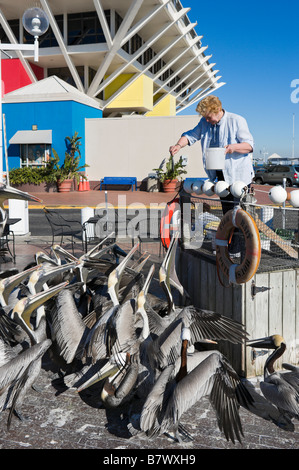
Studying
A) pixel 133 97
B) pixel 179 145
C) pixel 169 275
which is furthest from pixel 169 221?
pixel 133 97

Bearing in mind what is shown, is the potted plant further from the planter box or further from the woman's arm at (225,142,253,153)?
the woman's arm at (225,142,253,153)

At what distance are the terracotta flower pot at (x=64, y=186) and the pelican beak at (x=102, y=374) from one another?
75.1ft

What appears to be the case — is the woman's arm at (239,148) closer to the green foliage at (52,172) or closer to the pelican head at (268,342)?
the pelican head at (268,342)

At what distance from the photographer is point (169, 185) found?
86.7ft

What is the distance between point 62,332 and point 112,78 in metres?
30.0

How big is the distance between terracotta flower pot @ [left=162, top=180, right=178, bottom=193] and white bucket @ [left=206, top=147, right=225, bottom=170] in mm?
21009

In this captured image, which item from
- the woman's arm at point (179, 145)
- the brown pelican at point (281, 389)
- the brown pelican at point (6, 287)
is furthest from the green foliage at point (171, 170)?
the brown pelican at point (281, 389)

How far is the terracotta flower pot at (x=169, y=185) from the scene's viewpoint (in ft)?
86.3

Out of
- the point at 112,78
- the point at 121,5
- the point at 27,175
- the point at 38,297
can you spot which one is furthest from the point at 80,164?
the point at 38,297

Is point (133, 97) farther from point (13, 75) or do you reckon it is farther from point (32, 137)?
point (32, 137)

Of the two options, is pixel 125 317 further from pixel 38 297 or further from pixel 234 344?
pixel 234 344

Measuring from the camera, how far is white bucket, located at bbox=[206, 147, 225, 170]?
17.1ft

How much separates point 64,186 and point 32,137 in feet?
11.7
